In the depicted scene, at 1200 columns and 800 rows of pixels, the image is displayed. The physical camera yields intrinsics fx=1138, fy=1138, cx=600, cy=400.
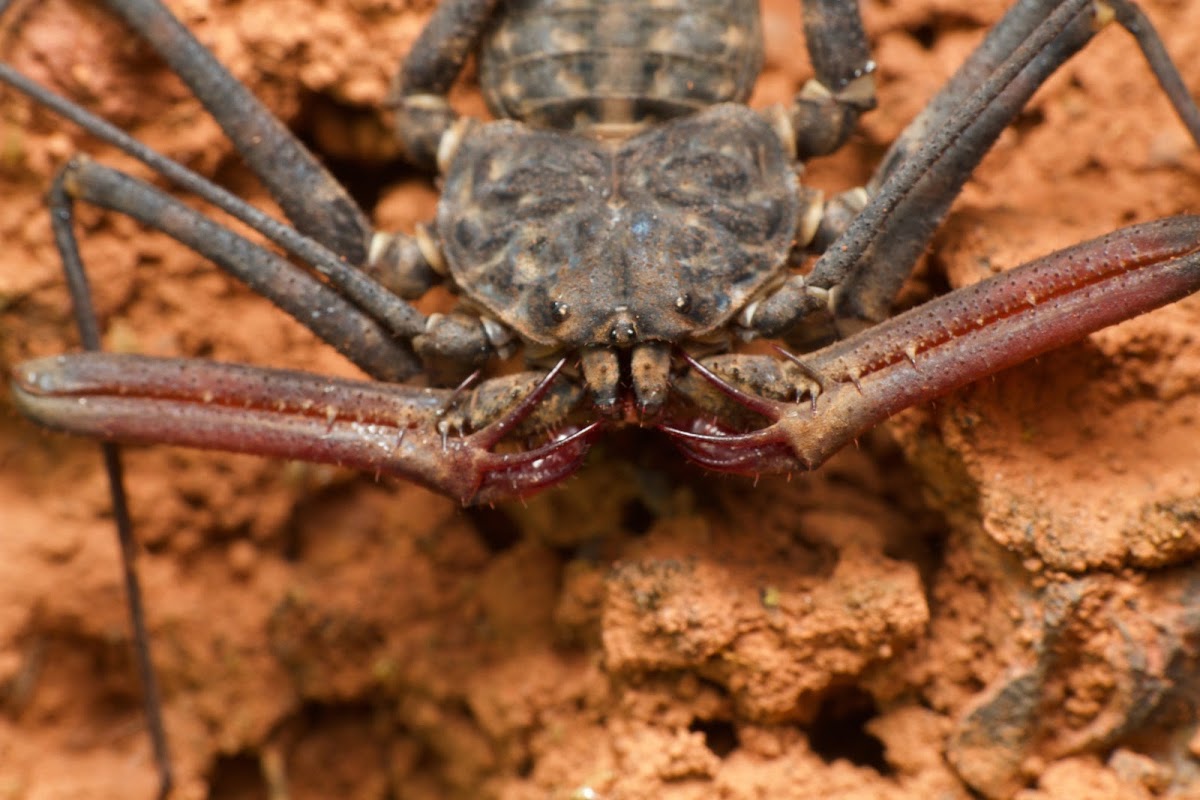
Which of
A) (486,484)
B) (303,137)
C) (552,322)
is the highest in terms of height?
(303,137)

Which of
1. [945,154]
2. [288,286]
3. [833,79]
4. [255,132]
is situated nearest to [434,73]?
[255,132]

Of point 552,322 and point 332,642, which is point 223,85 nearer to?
point 552,322

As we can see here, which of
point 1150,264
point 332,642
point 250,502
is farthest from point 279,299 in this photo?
point 1150,264

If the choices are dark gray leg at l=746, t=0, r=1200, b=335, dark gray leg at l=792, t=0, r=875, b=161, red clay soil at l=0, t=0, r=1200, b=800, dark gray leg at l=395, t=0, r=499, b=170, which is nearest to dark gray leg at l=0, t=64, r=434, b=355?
red clay soil at l=0, t=0, r=1200, b=800

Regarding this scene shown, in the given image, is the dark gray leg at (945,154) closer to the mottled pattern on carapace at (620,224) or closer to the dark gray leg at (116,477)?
the mottled pattern on carapace at (620,224)

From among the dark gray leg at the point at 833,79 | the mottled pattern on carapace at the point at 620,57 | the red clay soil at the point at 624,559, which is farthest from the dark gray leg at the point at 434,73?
the dark gray leg at the point at 833,79

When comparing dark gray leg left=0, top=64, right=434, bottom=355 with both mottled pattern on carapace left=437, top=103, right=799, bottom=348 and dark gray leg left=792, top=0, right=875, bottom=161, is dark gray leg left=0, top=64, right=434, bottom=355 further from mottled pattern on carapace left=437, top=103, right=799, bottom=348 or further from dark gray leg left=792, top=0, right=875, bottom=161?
dark gray leg left=792, top=0, right=875, bottom=161
